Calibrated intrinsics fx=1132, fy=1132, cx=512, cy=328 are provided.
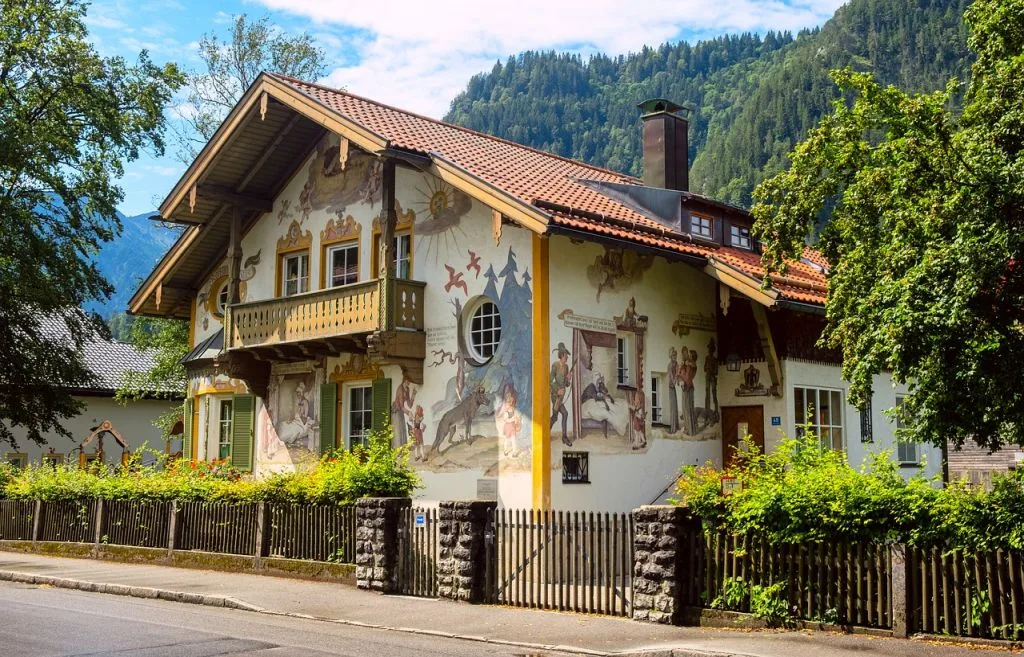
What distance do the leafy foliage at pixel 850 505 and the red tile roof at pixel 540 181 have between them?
6588 millimetres

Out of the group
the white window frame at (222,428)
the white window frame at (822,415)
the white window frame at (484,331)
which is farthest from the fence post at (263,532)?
the white window frame at (822,415)

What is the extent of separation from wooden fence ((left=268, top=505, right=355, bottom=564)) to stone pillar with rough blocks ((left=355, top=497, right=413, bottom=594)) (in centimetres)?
68

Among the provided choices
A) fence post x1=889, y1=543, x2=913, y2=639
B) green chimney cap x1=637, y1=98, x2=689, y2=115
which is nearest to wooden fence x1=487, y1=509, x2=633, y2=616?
fence post x1=889, y1=543, x2=913, y2=639

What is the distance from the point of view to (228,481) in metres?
20.5

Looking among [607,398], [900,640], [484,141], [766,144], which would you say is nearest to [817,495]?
[900,640]

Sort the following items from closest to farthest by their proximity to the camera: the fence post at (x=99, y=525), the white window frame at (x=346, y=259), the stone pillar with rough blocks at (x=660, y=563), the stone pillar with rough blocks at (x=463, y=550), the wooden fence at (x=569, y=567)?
the stone pillar with rough blocks at (x=660, y=563), the wooden fence at (x=569, y=567), the stone pillar with rough blocks at (x=463, y=550), the fence post at (x=99, y=525), the white window frame at (x=346, y=259)

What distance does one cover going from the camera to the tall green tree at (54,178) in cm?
3322

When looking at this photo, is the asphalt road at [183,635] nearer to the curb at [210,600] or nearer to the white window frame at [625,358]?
the curb at [210,600]

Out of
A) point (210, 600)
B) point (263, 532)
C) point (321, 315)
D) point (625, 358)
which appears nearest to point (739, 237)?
point (625, 358)

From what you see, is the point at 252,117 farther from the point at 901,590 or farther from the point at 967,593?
the point at 967,593

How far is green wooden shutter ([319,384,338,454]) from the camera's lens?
2291 cm

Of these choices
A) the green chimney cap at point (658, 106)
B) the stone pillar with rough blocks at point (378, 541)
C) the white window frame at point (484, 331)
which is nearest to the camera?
the stone pillar with rough blocks at point (378, 541)

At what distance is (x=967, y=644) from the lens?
1109 centimetres

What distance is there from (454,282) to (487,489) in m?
3.91
